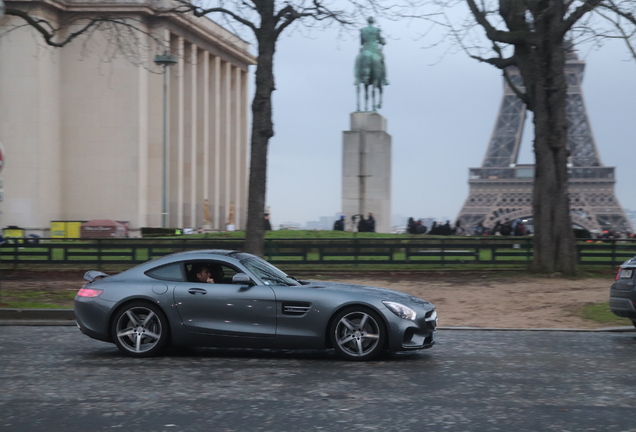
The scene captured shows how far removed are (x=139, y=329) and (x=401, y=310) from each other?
9.90 feet

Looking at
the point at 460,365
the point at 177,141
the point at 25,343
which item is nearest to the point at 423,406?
the point at 460,365

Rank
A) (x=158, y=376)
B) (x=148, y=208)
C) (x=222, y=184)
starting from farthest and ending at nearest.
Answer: (x=222, y=184) → (x=148, y=208) → (x=158, y=376)

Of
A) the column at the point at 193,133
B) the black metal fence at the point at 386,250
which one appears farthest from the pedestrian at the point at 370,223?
the column at the point at 193,133

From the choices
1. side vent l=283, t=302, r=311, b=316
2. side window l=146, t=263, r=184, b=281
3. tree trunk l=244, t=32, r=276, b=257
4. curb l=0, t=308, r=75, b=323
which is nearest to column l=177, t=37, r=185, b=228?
tree trunk l=244, t=32, r=276, b=257

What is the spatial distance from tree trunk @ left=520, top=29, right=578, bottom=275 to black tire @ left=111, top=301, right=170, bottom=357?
43.7 ft

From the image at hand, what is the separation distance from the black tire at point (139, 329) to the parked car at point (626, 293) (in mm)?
6095

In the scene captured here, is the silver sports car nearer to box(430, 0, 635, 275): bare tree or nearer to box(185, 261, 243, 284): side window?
box(185, 261, 243, 284): side window

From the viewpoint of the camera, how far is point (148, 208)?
58.4m

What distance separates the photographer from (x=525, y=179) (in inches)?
2997

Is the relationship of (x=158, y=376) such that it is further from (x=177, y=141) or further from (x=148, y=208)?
(x=177, y=141)

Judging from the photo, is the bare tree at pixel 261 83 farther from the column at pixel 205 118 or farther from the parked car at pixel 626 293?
the column at pixel 205 118

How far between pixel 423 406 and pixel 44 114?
165 ft

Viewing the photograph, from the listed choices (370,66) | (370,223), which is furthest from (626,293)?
(370,66)

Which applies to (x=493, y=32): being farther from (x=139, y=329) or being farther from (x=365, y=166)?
(x=139, y=329)
